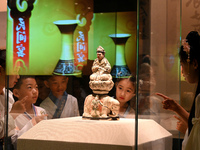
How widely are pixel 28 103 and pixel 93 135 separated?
58cm

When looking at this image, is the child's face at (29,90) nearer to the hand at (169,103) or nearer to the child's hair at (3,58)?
the child's hair at (3,58)

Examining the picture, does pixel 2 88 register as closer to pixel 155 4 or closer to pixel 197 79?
pixel 155 4

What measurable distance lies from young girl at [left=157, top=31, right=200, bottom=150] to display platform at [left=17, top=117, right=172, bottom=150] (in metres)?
0.15

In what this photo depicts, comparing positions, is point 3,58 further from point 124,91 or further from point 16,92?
point 124,91

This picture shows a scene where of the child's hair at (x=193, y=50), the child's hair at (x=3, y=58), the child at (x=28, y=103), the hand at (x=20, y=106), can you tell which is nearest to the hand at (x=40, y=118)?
the child at (x=28, y=103)

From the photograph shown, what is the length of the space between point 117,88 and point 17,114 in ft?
2.25

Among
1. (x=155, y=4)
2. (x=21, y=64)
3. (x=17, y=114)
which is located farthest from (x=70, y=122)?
(x=155, y=4)

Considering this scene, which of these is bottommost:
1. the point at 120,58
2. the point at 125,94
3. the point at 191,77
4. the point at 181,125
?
the point at 181,125

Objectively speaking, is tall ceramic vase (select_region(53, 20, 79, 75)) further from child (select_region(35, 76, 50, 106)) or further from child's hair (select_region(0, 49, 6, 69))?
child's hair (select_region(0, 49, 6, 69))

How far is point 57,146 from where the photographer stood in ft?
6.57

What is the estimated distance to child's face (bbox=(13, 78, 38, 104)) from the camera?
91.7 inches

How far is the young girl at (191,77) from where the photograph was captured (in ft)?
5.02

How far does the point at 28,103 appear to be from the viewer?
7.66 feet

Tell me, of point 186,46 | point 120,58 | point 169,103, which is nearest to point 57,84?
point 120,58
